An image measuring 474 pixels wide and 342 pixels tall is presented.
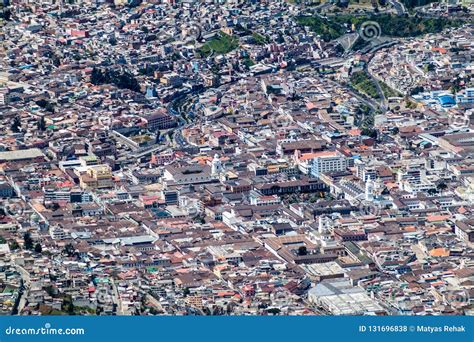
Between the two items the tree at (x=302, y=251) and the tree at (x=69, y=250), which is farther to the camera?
the tree at (x=69, y=250)

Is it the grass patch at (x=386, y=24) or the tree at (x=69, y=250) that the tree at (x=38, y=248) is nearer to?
the tree at (x=69, y=250)

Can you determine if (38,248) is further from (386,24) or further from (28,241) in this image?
(386,24)

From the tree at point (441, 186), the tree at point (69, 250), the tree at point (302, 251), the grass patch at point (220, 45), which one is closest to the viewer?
the tree at point (302, 251)

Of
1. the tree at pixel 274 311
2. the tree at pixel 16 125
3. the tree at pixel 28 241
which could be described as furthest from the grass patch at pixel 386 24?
the tree at pixel 274 311

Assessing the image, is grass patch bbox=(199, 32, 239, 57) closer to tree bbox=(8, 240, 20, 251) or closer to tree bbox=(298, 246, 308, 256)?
tree bbox=(8, 240, 20, 251)

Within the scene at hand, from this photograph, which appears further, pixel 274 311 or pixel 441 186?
pixel 441 186

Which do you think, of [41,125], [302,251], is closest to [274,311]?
[302,251]

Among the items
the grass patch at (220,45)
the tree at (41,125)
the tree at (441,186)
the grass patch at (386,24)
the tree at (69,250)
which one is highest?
the grass patch at (386,24)

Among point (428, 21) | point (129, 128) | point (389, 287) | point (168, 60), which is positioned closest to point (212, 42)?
point (168, 60)

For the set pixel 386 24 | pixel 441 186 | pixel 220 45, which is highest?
pixel 386 24

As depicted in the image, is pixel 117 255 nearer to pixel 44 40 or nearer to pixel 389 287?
pixel 389 287

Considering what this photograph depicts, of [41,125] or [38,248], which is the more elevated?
[38,248]
